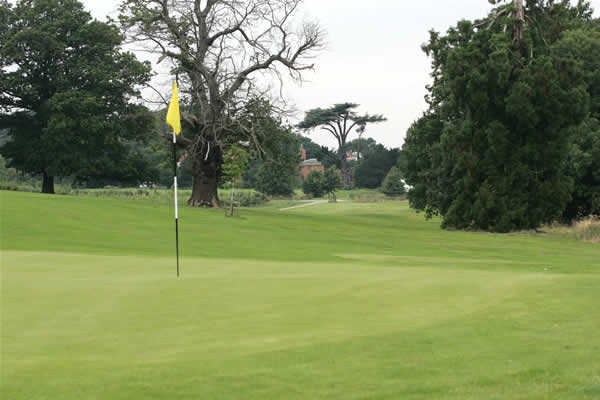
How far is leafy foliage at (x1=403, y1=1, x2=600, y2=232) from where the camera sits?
36438 mm

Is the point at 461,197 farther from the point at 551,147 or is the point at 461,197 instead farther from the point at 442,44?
the point at 442,44

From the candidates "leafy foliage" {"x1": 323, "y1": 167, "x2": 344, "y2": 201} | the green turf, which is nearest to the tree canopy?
the green turf

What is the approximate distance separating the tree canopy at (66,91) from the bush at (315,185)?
160 ft

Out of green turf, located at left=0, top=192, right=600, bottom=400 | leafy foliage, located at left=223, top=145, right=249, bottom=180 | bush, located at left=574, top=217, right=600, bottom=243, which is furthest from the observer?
leafy foliage, located at left=223, top=145, right=249, bottom=180

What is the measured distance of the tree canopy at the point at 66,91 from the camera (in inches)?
1901

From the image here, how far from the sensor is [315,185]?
101 m

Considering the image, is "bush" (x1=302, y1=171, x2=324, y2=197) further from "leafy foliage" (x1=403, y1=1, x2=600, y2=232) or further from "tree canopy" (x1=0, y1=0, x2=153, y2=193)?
"leafy foliage" (x1=403, y1=1, x2=600, y2=232)

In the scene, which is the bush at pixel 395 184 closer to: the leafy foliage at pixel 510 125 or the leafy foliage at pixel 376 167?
the leafy foliage at pixel 376 167

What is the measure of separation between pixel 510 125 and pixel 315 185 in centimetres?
6322

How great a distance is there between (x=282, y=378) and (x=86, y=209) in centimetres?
2755

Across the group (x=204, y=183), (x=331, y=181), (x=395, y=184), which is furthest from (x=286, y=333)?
(x=331, y=181)

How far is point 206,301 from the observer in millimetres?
9273

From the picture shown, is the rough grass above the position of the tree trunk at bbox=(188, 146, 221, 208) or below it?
below

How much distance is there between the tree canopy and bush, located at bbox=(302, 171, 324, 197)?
48.9 m
